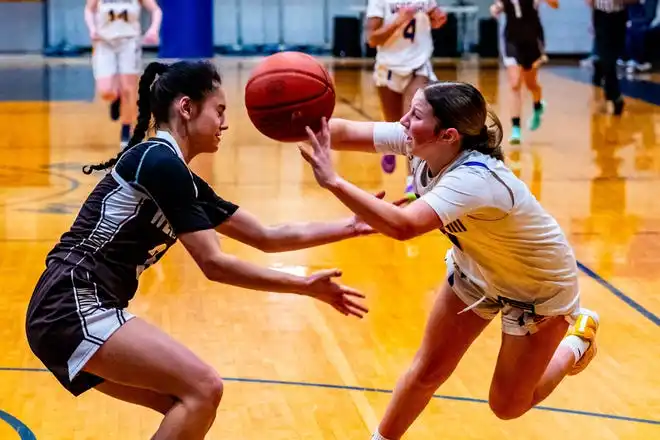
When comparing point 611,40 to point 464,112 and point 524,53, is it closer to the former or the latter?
point 524,53

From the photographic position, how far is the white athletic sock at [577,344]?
489 centimetres

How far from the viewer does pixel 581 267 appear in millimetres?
7762

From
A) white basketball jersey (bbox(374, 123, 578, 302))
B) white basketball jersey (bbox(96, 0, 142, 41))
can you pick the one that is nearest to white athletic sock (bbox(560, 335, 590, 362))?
white basketball jersey (bbox(374, 123, 578, 302))

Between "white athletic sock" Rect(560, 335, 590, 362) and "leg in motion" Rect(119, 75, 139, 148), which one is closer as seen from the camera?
"white athletic sock" Rect(560, 335, 590, 362)

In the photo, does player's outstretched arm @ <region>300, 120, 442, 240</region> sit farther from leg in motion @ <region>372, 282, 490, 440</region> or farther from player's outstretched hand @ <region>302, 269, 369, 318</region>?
leg in motion @ <region>372, 282, 490, 440</region>

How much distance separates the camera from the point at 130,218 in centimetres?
381

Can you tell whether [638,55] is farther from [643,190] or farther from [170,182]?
[170,182]

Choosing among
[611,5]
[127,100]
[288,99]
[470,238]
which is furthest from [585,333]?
[611,5]

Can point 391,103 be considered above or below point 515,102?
above

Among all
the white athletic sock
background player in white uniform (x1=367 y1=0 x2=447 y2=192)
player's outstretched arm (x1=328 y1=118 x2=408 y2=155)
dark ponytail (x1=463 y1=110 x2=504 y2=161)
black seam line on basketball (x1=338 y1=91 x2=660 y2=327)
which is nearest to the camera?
dark ponytail (x1=463 y1=110 x2=504 y2=161)

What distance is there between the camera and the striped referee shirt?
14691mm

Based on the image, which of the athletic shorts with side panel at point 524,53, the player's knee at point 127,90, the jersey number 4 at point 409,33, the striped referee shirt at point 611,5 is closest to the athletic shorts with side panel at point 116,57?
the player's knee at point 127,90

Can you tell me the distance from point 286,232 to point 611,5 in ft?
37.3

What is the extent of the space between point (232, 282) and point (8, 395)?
2.05m
